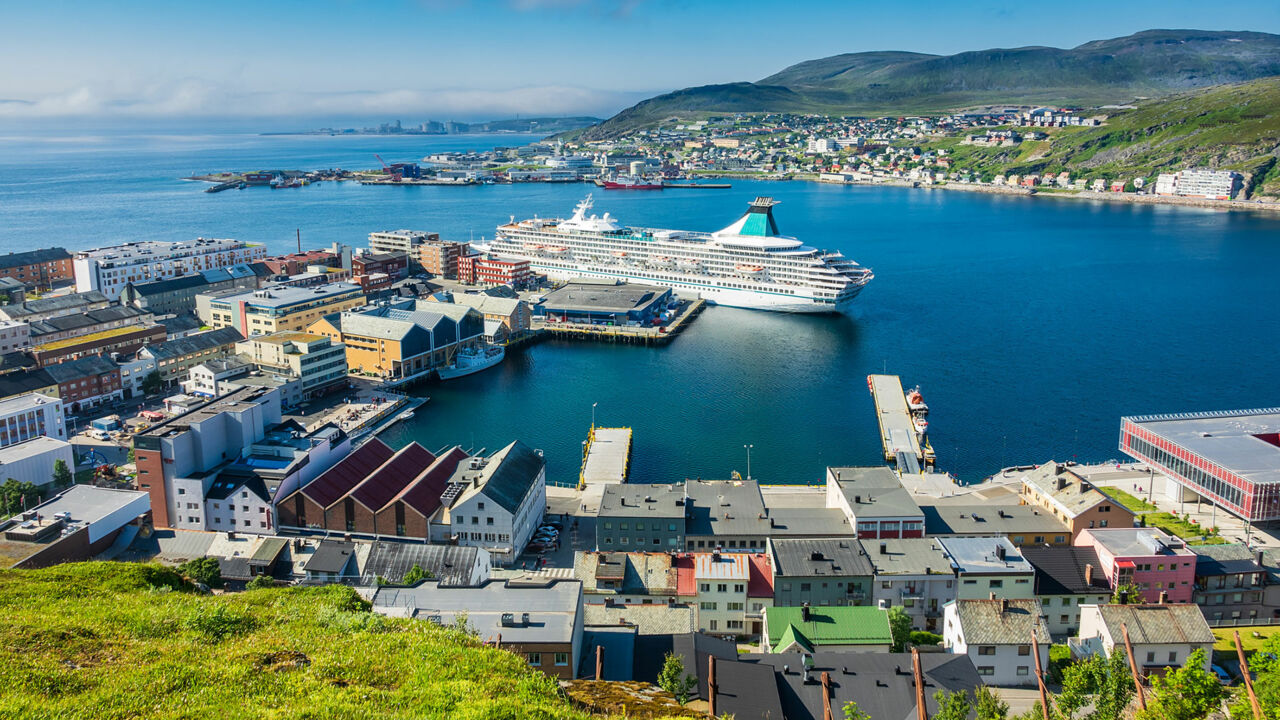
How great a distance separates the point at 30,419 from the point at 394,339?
329 inches

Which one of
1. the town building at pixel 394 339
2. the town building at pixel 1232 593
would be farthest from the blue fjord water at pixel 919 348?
the town building at pixel 1232 593

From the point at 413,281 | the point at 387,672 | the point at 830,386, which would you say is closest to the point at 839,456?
the point at 830,386

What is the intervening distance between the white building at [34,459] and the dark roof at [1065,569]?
16.6 m

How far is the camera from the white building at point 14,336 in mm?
23125

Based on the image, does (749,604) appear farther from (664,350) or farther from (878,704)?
(664,350)

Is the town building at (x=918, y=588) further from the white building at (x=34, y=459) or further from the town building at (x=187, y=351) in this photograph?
the town building at (x=187, y=351)

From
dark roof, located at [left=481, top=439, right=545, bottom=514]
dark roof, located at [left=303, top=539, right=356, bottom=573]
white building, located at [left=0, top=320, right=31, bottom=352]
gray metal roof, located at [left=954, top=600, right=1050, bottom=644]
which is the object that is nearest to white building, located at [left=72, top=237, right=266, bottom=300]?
white building, located at [left=0, top=320, right=31, bottom=352]

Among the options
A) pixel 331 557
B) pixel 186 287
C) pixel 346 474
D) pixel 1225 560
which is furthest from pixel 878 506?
pixel 186 287

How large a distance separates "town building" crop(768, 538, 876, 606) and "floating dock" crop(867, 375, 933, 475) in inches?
255

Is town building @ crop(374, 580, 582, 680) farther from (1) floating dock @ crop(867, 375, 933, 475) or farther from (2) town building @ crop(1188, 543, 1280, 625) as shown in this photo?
(1) floating dock @ crop(867, 375, 933, 475)

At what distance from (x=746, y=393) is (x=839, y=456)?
4872mm

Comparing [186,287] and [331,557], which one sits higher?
[186,287]

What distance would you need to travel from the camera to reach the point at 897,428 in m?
19.7

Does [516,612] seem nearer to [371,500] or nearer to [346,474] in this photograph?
[371,500]
